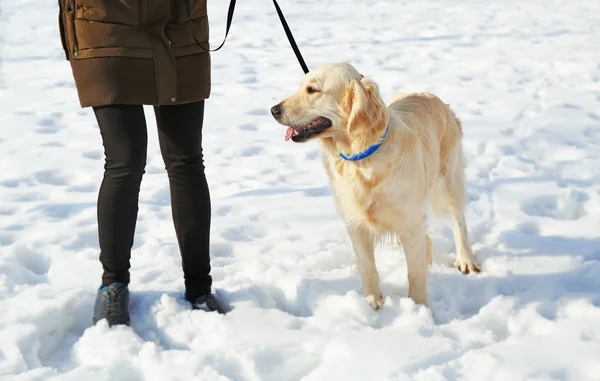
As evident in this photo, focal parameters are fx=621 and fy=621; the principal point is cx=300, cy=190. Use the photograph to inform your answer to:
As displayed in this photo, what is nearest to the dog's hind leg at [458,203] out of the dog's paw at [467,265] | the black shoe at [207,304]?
the dog's paw at [467,265]

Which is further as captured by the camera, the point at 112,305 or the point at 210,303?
the point at 210,303

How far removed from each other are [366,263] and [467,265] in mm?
657

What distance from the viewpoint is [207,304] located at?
266cm

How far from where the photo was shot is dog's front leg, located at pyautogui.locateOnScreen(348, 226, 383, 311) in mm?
2832

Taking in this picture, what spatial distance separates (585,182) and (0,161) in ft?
13.6

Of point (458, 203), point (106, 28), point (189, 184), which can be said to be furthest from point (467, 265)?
point (106, 28)

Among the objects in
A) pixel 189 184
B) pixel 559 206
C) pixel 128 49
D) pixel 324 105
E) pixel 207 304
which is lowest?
pixel 559 206

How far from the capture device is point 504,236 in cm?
354

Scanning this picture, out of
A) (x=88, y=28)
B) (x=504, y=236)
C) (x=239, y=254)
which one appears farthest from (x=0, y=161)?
(x=504, y=236)

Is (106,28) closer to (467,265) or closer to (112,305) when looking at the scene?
(112,305)

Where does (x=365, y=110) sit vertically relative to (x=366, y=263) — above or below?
above

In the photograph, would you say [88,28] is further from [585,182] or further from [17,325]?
[585,182]

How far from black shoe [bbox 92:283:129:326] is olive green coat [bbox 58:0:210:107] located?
751mm

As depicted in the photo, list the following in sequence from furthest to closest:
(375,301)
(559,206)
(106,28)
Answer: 1. (559,206)
2. (375,301)
3. (106,28)
